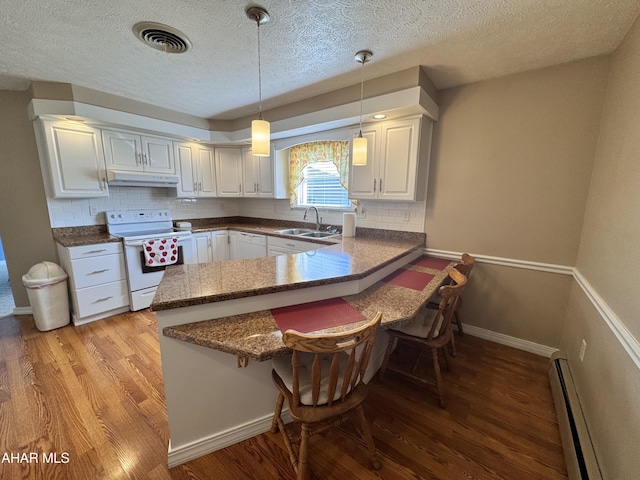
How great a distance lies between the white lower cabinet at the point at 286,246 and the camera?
10.5 feet

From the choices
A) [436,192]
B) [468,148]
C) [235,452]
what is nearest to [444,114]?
[468,148]

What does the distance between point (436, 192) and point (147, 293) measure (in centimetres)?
359

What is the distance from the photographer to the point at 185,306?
1.28 meters

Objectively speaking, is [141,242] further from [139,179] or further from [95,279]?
[139,179]

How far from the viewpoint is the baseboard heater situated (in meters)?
1.23

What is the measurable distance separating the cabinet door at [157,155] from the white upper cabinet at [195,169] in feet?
0.30

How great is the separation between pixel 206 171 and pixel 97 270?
193 cm

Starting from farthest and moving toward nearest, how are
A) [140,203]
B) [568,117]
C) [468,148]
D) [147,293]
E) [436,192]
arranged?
[140,203] < [147,293] < [436,192] < [468,148] < [568,117]

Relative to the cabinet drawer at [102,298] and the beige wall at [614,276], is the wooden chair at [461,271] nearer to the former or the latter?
the beige wall at [614,276]

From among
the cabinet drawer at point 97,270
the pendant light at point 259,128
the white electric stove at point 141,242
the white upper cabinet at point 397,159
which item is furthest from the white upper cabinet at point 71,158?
the white upper cabinet at point 397,159

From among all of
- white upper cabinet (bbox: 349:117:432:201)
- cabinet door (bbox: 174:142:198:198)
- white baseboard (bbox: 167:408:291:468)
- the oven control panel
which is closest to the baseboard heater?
white baseboard (bbox: 167:408:291:468)

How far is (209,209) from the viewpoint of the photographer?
176 inches

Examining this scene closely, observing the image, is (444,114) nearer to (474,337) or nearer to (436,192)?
(436,192)

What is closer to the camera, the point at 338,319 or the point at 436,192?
the point at 338,319
